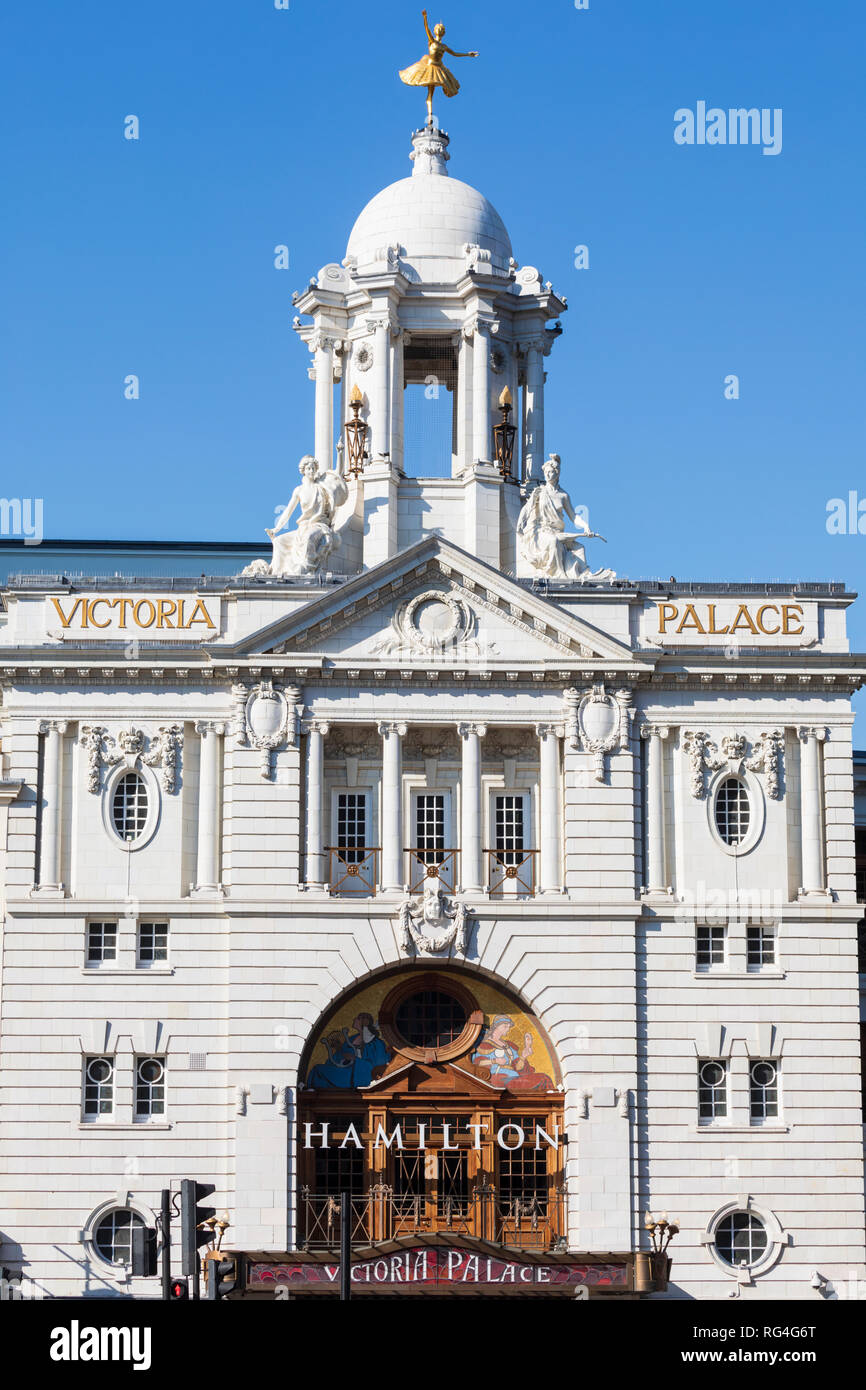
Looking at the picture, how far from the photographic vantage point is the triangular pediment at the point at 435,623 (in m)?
66.3

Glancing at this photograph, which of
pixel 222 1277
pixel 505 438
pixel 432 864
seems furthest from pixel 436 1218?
pixel 222 1277

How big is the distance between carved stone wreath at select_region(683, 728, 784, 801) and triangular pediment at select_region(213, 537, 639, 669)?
3371mm

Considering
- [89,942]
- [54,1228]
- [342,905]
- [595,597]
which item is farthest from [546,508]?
[54,1228]

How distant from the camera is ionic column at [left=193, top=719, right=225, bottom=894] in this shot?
66.1 m

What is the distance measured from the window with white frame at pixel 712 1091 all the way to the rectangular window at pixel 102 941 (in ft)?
58.9

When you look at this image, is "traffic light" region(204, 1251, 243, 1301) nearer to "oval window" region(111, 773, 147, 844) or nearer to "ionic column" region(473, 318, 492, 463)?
"oval window" region(111, 773, 147, 844)

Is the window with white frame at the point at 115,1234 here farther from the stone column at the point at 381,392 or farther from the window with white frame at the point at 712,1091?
the stone column at the point at 381,392

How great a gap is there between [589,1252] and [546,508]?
23.0 m

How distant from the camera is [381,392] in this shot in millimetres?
71688

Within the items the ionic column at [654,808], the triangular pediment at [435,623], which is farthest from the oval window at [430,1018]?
the triangular pediment at [435,623]

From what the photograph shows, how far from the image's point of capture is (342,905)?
6512cm

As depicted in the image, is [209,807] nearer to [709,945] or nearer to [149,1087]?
[149,1087]

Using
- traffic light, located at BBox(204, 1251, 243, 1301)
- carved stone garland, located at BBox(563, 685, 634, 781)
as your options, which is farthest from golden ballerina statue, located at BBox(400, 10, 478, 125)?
traffic light, located at BBox(204, 1251, 243, 1301)

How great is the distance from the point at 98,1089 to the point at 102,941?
4.39 metres
